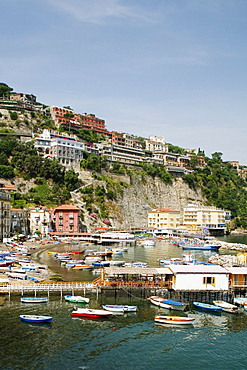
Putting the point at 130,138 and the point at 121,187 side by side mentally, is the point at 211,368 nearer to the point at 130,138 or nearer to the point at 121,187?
the point at 121,187

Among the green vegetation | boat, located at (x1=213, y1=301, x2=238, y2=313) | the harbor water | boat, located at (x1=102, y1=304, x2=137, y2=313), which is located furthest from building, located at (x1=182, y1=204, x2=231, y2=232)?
boat, located at (x1=102, y1=304, x2=137, y2=313)

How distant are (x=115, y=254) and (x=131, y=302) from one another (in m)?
36.2

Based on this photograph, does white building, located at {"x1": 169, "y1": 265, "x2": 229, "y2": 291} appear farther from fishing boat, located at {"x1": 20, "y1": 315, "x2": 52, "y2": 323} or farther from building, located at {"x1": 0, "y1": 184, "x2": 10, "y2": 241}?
building, located at {"x1": 0, "y1": 184, "x2": 10, "y2": 241}

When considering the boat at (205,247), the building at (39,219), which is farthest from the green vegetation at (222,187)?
the building at (39,219)

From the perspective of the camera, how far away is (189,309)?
118ft

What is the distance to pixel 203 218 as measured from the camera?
12738 cm

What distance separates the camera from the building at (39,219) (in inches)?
3561

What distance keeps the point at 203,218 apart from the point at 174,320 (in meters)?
98.1

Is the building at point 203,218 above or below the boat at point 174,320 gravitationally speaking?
above

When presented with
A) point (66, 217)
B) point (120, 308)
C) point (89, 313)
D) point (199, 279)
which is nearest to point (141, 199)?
point (66, 217)

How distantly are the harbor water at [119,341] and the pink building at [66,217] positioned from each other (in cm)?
5814

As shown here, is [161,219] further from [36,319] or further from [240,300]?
[36,319]

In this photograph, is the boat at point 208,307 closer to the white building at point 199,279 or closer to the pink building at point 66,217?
the white building at point 199,279

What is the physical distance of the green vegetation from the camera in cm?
14650
